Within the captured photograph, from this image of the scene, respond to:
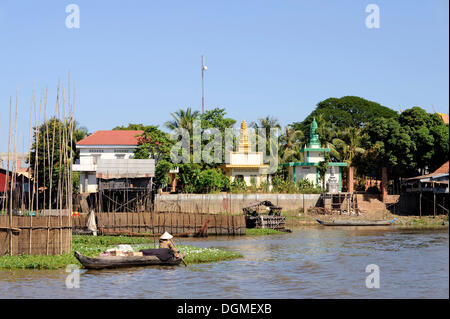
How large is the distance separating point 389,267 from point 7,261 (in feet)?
53.3

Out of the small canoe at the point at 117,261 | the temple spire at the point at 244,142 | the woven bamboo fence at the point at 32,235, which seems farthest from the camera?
the temple spire at the point at 244,142

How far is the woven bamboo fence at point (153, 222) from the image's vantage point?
38.9 meters

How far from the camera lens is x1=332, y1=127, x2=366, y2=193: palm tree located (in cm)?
6028

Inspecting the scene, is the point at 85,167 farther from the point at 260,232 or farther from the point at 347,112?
the point at 347,112

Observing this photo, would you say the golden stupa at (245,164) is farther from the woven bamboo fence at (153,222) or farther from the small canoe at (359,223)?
the woven bamboo fence at (153,222)

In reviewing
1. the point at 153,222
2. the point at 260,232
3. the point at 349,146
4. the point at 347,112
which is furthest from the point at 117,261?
the point at 347,112

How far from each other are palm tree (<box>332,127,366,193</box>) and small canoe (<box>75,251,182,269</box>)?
1490 inches

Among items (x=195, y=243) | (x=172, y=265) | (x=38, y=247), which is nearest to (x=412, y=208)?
(x=195, y=243)

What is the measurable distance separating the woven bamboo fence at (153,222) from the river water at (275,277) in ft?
23.4

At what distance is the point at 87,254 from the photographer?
88.3 feet

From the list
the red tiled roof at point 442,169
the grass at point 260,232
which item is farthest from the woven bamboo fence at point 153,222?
the red tiled roof at point 442,169

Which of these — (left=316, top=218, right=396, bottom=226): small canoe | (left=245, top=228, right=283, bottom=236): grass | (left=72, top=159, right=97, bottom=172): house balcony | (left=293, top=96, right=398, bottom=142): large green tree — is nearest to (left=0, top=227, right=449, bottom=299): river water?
(left=245, top=228, right=283, bottom=236): grass

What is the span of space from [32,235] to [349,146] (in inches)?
1683

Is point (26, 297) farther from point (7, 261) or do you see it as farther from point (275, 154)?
point (275, 154)
